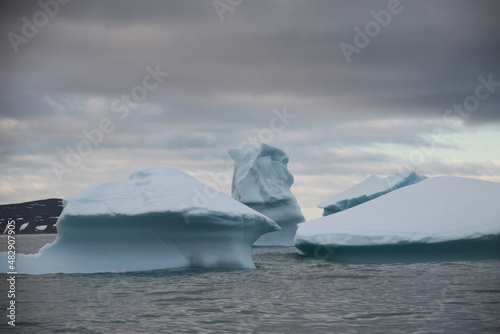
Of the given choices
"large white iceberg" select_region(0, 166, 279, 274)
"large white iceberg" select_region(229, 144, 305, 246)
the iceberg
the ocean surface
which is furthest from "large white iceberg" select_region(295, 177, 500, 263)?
the iceberg

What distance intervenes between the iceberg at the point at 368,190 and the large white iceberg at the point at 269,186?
2663 mm

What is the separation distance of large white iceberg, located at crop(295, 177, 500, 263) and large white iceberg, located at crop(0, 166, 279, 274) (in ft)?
10.3

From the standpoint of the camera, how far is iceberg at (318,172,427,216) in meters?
32.5

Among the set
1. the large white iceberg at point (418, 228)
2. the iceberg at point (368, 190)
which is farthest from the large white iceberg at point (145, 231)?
the iceberg at point (368, 190)

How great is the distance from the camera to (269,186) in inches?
1241

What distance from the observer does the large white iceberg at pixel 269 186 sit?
3095cm

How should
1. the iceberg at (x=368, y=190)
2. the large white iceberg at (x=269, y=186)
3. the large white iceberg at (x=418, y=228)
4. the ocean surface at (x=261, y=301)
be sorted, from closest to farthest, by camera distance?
the ocean surface at (x=261, y=301)
the large white iceberg at (x=418, y=228)
the large white iceberg at (x=269, y=186)
the iceberg at (x=368, y=190)

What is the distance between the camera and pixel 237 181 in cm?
3175

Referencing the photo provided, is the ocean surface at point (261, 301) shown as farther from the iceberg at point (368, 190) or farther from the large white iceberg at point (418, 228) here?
the iceberg at point (368, 190)

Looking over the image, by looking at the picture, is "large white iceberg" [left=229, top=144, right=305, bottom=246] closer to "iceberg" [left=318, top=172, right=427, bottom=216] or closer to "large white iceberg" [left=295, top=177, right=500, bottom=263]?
"iceberg" [left=318, top=172, right=427, bottom=216]

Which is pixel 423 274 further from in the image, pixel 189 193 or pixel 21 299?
pixel 21 299

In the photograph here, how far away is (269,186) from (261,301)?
21.9 metres

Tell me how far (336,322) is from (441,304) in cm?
221

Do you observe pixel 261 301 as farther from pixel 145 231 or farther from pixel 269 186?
pixel 269 186
